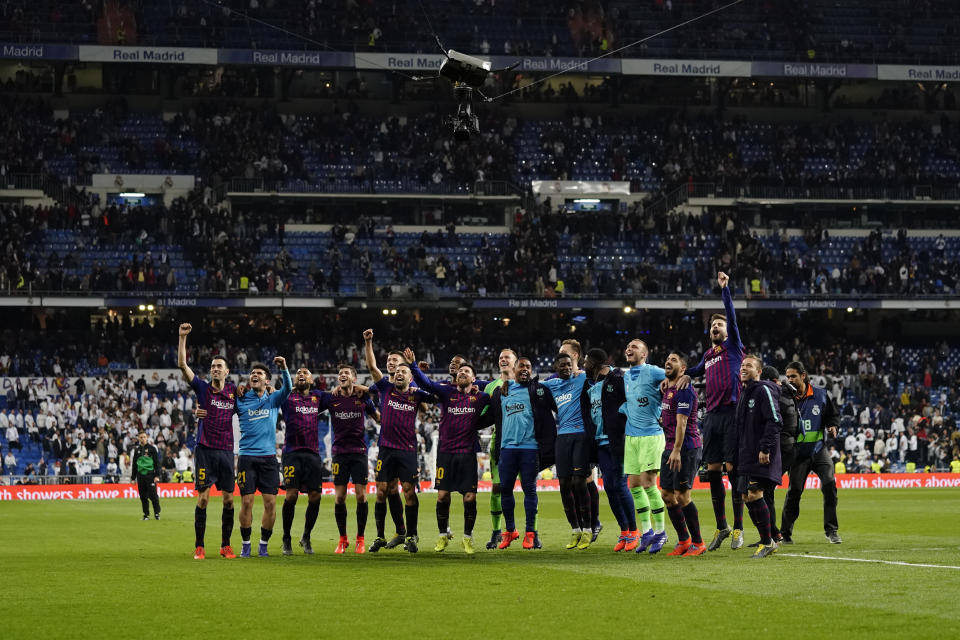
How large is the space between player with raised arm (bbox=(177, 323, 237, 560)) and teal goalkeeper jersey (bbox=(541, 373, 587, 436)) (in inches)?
168

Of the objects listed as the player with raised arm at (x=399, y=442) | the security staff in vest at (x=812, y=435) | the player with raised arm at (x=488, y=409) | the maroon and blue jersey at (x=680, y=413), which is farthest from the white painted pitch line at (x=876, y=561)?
the player with raised arm at (x=399, y=442)

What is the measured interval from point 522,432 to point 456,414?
2.96ft

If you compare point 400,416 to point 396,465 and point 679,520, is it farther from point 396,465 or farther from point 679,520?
point 679,520

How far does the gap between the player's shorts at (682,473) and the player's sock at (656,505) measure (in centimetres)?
32

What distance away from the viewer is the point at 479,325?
58219 mm

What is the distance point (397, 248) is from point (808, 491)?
24848 mm

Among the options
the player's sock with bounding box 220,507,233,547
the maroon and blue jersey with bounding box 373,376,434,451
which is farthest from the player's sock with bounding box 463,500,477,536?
the player's sock with bounding box 220,507,233,547

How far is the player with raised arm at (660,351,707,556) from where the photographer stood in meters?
15.5

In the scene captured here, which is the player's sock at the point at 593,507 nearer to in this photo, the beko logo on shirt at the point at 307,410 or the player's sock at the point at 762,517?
the player's sock at the point at 762,517

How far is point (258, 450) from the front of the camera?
17.1m

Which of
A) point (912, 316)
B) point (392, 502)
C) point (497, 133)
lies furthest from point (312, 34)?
point (392, 502)

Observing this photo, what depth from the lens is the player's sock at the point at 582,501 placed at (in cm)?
1692

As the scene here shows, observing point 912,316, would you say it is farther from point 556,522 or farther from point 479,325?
point 556,522

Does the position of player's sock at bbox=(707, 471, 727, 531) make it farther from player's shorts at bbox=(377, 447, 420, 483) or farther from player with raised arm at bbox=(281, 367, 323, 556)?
player with raised arm at bbox=(281, 367, 323, 556)
